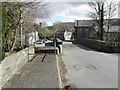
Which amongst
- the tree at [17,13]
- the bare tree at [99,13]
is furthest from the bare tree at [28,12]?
the bare tree at [99,13]

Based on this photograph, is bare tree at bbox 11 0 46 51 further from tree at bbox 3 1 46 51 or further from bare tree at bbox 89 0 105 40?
bare tree at bbox 89 0 105 40

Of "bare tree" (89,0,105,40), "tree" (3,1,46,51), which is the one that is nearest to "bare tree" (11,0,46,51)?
"tree" (3,1,46,51)

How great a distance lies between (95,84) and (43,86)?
2.01 meters

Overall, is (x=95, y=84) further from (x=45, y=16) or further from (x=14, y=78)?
(x=45, y=16)

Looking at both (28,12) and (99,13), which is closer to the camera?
(28,12)

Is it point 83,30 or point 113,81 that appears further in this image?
point 83,30

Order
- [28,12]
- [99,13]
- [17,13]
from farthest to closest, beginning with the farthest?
1. [99,13]
2. [28,12]
3. [17,13]

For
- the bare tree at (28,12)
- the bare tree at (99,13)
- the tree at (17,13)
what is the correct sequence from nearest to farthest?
the tree at (17,13) → the bare tree at (28,12) → the bare tree at (99,13)

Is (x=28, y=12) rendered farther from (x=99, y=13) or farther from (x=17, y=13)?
(x=99, y=13)

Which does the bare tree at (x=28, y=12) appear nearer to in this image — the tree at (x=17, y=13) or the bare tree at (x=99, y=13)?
the tree at (x=17, y=13)

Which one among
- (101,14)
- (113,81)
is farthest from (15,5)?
(101,14)

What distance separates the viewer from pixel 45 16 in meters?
9.74

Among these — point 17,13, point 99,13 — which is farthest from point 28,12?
point 99,13

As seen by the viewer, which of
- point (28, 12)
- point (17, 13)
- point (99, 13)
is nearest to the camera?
point (17, 13)
